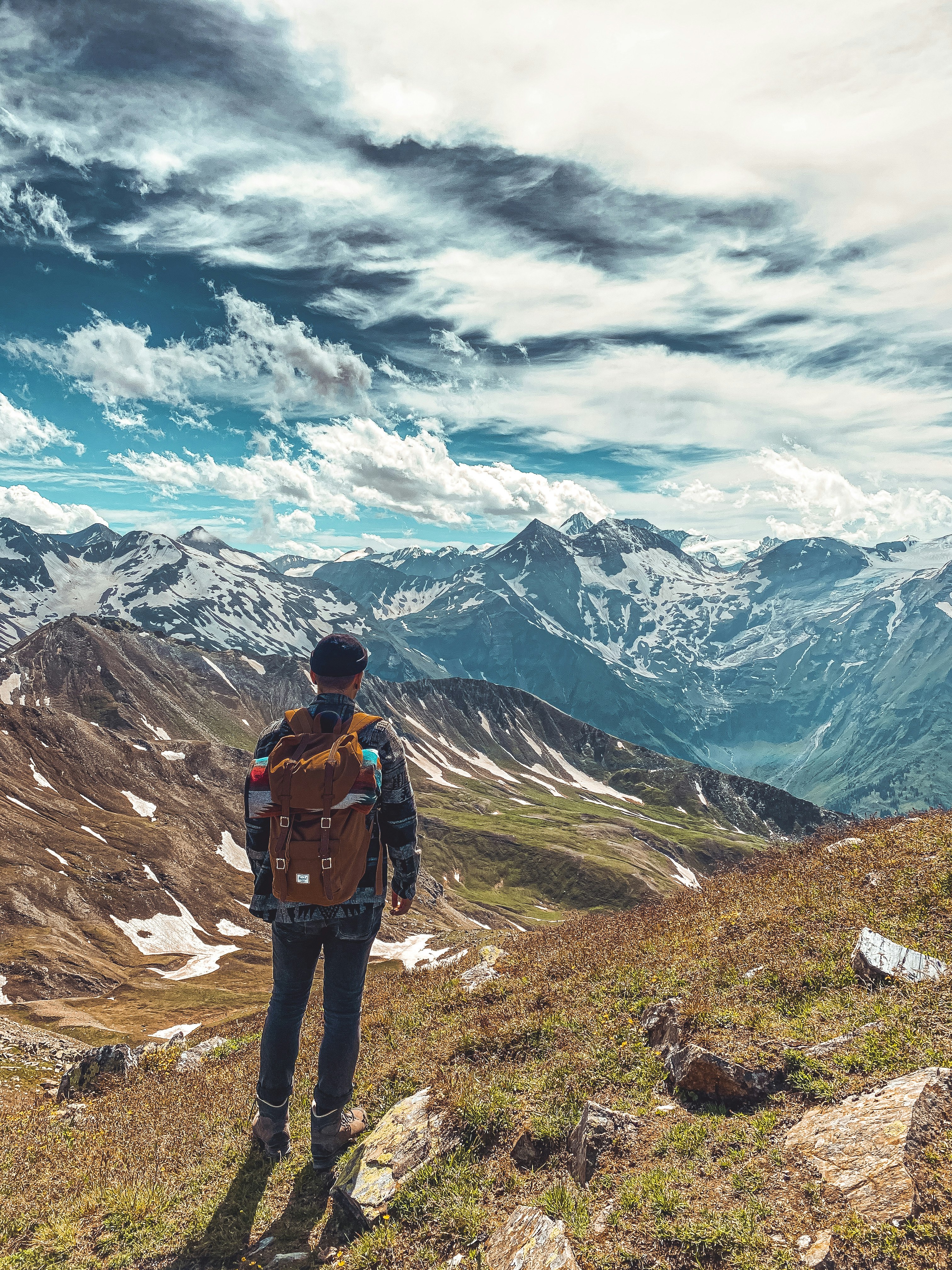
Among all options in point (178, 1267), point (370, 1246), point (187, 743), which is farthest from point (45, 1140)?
point (187, 743)

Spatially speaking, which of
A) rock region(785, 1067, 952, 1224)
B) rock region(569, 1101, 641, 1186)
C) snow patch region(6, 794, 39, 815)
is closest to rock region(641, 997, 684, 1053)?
rock region(569, 1101, 641, 1186)

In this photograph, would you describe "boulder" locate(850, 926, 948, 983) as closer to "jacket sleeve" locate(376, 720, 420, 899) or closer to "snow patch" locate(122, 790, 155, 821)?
"jacket sleeve" locate(376, 720, 420, 899)

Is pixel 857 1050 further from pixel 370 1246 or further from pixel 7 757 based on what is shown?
pixel 7 757

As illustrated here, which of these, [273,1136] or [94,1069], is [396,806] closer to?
[273,1136]

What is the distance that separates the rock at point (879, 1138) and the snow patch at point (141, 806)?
5491 inches

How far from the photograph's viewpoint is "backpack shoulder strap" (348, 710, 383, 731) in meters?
7.57

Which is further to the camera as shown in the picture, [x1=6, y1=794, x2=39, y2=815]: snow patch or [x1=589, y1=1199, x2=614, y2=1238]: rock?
[x1=6, y1=794, x2=39, y2=815]: snow patch

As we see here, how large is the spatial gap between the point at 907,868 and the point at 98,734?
519ft

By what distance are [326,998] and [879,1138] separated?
18.4 feet

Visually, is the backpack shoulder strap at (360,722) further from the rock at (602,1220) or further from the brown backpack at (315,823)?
the rock at (602,1220)

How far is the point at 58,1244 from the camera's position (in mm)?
6965

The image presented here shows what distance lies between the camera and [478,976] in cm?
1323

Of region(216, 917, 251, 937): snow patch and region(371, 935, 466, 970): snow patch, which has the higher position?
region(371, 935, 466, 970): snow patch

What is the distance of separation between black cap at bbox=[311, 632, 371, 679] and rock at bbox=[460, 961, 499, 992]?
743 centimetres
